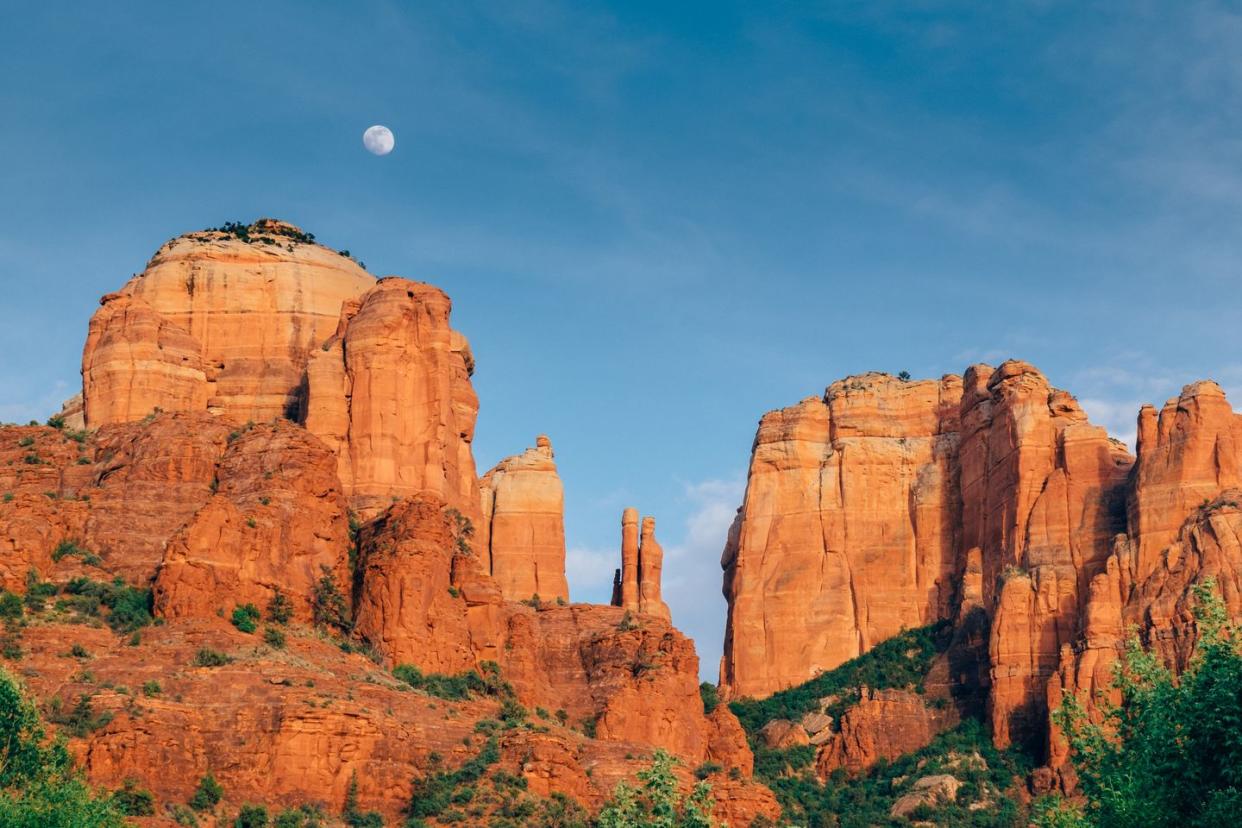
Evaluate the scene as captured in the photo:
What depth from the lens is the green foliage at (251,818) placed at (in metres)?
87.5

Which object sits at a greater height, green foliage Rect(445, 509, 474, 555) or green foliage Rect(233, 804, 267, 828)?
green foliage Rect(445, 509, 474, 555)

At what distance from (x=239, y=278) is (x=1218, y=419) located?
167 feet

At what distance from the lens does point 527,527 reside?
13112 centimetres

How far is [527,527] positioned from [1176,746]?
236 ft

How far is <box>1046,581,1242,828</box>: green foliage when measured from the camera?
193 feet

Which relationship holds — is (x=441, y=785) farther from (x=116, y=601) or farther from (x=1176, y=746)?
(x=1176, y=746)

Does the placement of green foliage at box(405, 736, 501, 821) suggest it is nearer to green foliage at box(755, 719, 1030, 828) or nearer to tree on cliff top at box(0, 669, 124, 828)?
tree on cliff top at box(0, 669, 124, 828)

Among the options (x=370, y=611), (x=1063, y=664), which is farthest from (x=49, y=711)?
(x=1063, y=664)

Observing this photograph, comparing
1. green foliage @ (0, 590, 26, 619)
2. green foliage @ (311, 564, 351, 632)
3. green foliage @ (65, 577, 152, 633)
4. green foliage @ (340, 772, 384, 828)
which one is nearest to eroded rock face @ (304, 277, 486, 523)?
green foliage @ (311, 564, 351, 632)

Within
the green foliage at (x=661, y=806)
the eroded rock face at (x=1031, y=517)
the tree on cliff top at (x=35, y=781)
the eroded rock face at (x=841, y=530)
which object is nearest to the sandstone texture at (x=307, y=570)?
the tree on cliff top at (x=35, y=781)

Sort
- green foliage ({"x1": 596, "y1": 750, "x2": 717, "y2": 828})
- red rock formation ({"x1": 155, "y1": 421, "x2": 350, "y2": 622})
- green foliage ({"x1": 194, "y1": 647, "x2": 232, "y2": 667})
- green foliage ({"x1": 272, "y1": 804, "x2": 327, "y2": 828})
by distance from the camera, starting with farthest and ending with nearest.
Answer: red rock formation ({"x1": 155, "y1": 421, "x2": 350, "y2": 622}), green foliage ({"x1": 194, "y1": 647, "x2": 232, "y2": 667}), green foliage ({"x1": 272, "y1": 804, "x2": 327, "y2": 828}), green foliage ({"x1": 596, "y1": 750, "x2": 717, "y2": 828})

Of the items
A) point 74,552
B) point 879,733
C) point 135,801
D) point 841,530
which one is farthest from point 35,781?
point 841,530

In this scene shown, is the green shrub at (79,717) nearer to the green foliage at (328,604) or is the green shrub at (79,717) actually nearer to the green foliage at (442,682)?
the green foliage at (328,604)

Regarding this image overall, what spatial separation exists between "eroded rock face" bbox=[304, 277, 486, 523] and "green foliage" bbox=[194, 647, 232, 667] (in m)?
21.6
